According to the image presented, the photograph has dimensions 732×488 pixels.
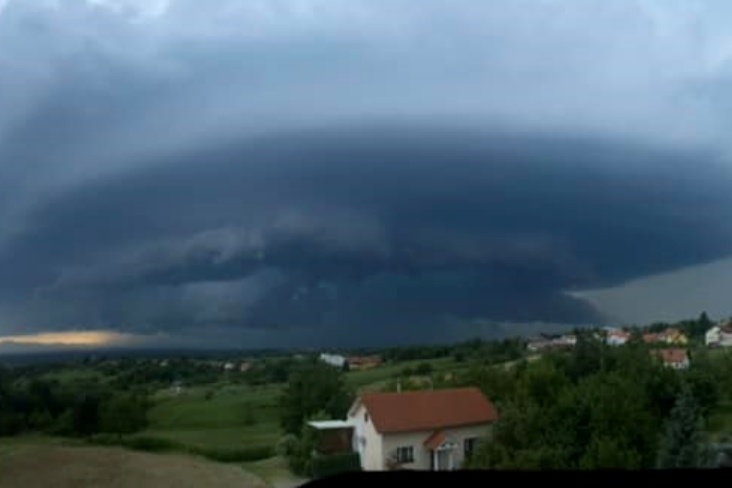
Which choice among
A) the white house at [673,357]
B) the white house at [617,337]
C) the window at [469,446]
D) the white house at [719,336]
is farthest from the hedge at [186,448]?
the white house at [719,336]

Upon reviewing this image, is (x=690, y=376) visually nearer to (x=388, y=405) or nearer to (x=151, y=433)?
(x=388, y=405)

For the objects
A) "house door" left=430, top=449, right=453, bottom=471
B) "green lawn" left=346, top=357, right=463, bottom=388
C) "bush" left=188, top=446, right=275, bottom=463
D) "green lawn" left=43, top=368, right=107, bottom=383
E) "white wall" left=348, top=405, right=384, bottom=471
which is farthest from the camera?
"green lawn" left=43, top=368, right=107, bottom=383

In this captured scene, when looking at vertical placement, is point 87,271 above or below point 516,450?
above

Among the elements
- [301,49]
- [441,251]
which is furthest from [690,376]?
[301,49]

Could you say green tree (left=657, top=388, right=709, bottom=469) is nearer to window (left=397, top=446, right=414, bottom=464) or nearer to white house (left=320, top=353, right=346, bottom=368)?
window (left=397, top=446, right=414, bottom=464)

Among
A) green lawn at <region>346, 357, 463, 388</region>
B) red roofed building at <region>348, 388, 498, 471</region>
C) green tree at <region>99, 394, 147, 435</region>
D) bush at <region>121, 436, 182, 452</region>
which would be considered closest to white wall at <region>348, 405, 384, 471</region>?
red roofed building at <region>348, 388, 498, 471</region>

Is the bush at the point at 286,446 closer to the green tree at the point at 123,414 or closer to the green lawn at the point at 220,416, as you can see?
the green lawn at the point at 220,416
